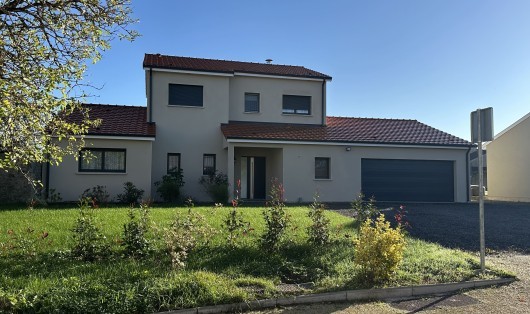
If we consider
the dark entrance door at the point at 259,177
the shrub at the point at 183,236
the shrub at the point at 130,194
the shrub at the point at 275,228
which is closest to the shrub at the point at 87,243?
the shrub at the point at 183,236

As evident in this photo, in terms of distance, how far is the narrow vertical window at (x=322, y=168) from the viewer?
821 inches

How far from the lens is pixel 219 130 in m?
20.8

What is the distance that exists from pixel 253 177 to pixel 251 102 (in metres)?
3.88

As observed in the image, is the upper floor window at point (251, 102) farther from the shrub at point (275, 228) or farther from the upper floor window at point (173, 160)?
the shrub at point (275, 228)

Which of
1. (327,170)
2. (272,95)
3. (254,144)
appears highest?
(272,95)

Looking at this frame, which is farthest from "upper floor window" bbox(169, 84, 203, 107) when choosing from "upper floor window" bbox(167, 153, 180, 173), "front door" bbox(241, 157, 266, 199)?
"front door" bbox(241, 157, 266, 199)

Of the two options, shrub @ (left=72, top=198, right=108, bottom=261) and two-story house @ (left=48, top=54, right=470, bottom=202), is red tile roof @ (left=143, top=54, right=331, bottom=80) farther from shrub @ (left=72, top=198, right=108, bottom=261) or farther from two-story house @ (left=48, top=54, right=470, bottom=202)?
shrub @ (left=72, top=198, right=108, bottom=261)

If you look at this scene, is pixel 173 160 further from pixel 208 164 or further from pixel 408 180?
pixel 408 180

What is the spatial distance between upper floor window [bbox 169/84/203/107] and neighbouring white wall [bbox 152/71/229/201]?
0.22m

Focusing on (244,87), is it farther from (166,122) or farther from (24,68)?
(24,68)

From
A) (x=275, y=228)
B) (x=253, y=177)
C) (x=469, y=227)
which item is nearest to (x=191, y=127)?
(x=253, y=177)

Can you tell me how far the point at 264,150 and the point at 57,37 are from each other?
15451mm

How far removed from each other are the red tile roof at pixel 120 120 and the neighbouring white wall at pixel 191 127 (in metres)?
0.90

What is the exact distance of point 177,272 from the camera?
6.84 meters
